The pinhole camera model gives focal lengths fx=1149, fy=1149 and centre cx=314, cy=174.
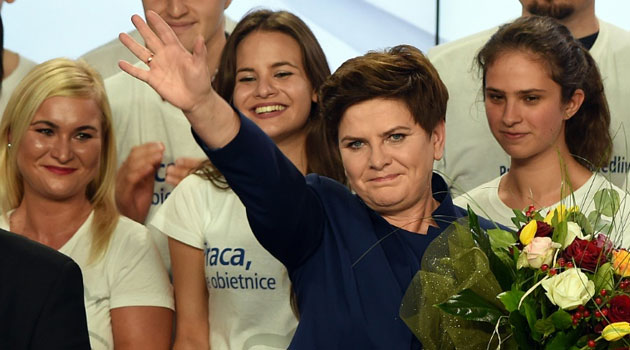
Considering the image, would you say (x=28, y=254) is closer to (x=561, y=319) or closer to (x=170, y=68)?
(x=170, y=68)

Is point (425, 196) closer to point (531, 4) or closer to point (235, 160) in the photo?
point (235, 160)

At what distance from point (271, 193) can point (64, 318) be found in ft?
2.13

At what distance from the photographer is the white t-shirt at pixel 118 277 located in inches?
122

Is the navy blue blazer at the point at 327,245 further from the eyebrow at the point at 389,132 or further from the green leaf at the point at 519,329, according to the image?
the green leaf at the point at 519,329

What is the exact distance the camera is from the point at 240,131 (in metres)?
2.03

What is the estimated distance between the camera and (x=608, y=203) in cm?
199

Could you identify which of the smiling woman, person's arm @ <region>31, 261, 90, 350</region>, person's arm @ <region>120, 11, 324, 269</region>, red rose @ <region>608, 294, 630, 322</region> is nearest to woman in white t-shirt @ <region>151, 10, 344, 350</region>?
the smiling woman

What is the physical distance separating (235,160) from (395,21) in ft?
9.29

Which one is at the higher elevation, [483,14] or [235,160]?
[483,14]

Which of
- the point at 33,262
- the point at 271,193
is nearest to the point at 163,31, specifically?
the point at 271,193

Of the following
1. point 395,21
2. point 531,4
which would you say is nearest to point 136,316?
point 531,4

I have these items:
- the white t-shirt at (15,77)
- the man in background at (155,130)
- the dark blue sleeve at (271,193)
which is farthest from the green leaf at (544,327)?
the white t-shirt at (15,77)

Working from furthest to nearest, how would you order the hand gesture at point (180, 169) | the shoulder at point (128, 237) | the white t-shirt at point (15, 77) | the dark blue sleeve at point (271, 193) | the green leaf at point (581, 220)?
the white t-shirt at point (15, 77) → the hand gesture at point (180, 169) → the shoulder at point (128, 237) → the dark blue sleeve at point (271, 193) → the green leaf at point (581, 220)

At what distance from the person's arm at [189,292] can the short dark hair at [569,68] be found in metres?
0.94
